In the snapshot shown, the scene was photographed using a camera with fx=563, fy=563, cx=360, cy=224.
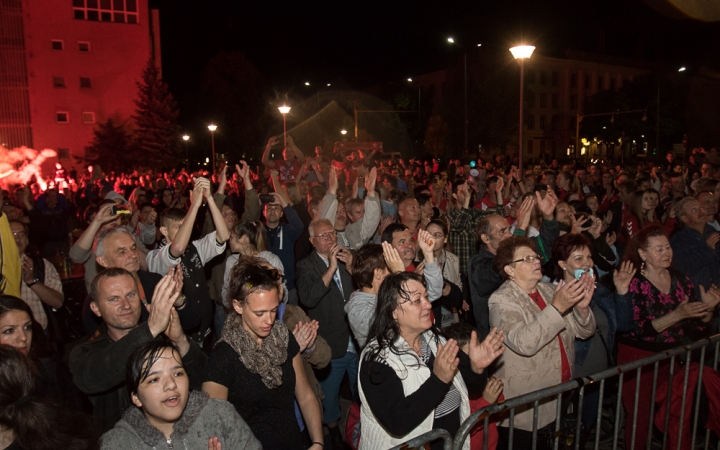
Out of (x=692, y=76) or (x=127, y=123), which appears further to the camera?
(x=692, y=76)

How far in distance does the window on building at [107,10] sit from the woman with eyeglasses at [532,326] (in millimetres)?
38674

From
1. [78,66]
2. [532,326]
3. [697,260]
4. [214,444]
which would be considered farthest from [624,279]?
[78,66]

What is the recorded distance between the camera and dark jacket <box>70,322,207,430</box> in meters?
3.05

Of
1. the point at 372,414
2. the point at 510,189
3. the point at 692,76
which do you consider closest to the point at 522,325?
the point at 372,414

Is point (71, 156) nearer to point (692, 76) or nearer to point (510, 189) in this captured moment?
point (510, 189)

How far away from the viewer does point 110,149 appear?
35750mm

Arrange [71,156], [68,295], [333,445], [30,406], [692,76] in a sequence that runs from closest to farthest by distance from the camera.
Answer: [30,406] → [333,445] → [68,295] → [71,156] → [692,76]

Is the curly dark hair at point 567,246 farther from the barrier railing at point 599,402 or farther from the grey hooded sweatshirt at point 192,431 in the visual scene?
the grey hooded sweatshirt at point 192,431

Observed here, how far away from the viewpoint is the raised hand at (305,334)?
384 cm

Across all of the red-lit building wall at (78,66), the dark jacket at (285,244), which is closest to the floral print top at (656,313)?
the dark jacket at (285,244)

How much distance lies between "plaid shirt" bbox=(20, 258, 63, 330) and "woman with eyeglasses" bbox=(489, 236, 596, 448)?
4.42 m

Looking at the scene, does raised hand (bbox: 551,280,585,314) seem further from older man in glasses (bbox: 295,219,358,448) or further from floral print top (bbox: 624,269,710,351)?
older man in glasses (bbox: 295,219,358,448)

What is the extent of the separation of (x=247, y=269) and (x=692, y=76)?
198ft

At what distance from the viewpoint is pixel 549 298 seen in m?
4.41
